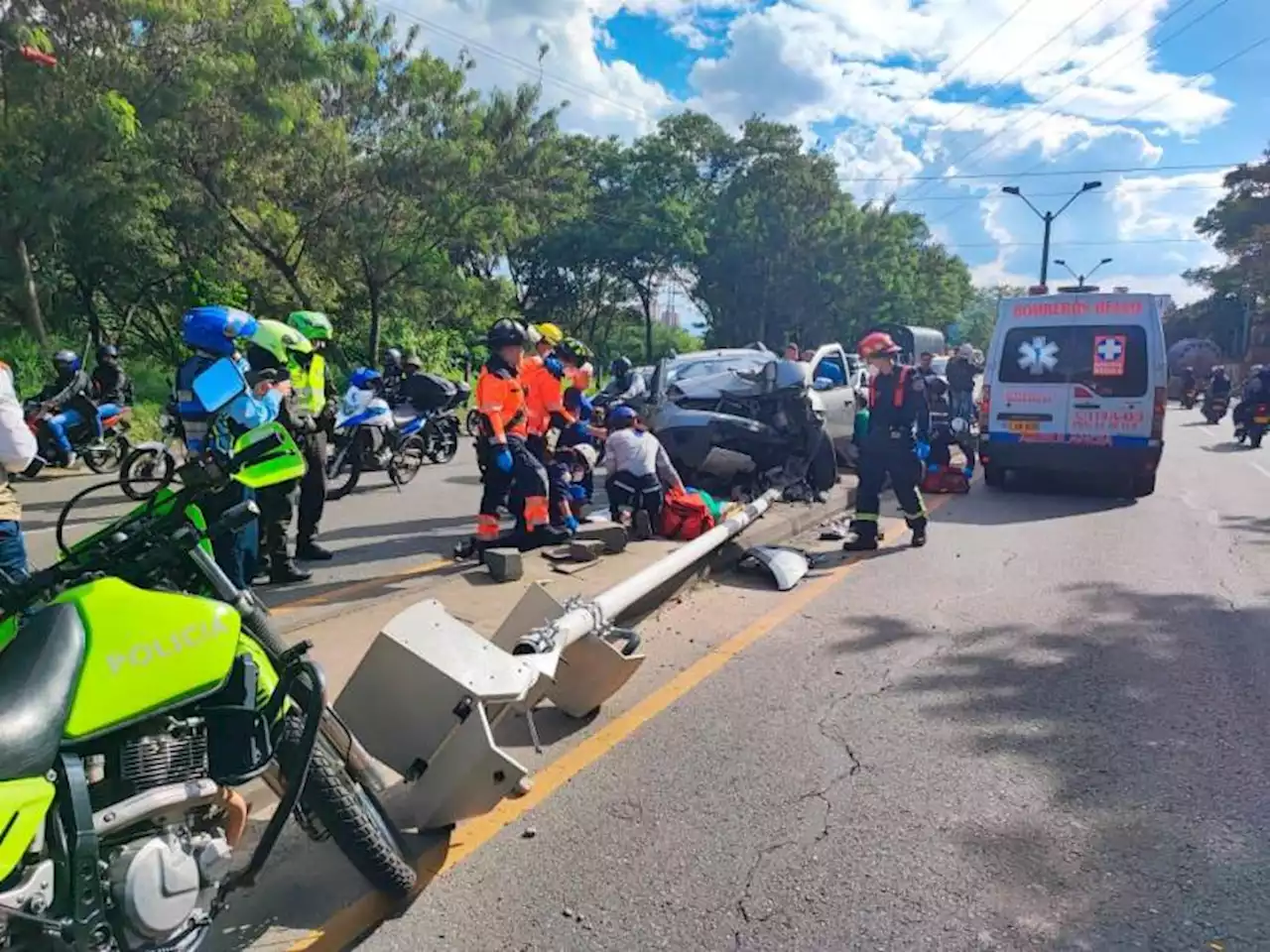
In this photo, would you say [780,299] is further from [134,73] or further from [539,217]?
[134,73]

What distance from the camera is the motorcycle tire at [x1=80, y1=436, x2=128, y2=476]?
10942 mm

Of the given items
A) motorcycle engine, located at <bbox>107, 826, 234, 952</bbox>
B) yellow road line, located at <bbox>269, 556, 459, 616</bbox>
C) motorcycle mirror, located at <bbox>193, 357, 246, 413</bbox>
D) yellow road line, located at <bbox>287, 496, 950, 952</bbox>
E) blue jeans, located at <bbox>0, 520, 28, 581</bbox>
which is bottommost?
yellow road line, located at <bbox>287, 496, 950, 952</bbox>

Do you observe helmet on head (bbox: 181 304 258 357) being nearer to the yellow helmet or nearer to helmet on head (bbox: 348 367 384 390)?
the yellow helmet

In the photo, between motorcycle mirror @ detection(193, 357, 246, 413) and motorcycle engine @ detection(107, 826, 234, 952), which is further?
motorcycle mirror @ detection(193, 357, 246, 413)

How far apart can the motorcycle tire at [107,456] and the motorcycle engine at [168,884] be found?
977 cm

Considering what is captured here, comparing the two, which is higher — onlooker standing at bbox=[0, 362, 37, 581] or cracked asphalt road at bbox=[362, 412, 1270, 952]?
onlooker standing at bbox=[0, 362, 37, 581]

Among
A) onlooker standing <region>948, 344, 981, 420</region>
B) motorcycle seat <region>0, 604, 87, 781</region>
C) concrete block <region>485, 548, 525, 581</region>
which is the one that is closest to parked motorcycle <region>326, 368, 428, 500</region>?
concrete block <region>485, 548, 525, 581</region>

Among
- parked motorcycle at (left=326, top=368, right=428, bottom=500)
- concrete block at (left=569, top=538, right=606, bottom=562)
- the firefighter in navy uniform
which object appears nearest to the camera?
concrete block at (left=569, top=538, right=606, bottom=562)

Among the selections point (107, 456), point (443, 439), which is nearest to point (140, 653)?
point (107, 456)

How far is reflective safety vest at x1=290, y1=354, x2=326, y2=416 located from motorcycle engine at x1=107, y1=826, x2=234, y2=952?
448 cm

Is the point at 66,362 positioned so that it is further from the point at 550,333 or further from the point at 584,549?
the point at 584,549

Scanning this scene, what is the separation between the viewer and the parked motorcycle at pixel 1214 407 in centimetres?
2491

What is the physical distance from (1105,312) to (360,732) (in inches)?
389

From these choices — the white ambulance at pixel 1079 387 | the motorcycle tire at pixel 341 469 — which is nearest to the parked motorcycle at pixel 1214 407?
the white ambulance at pixel 1079 387
